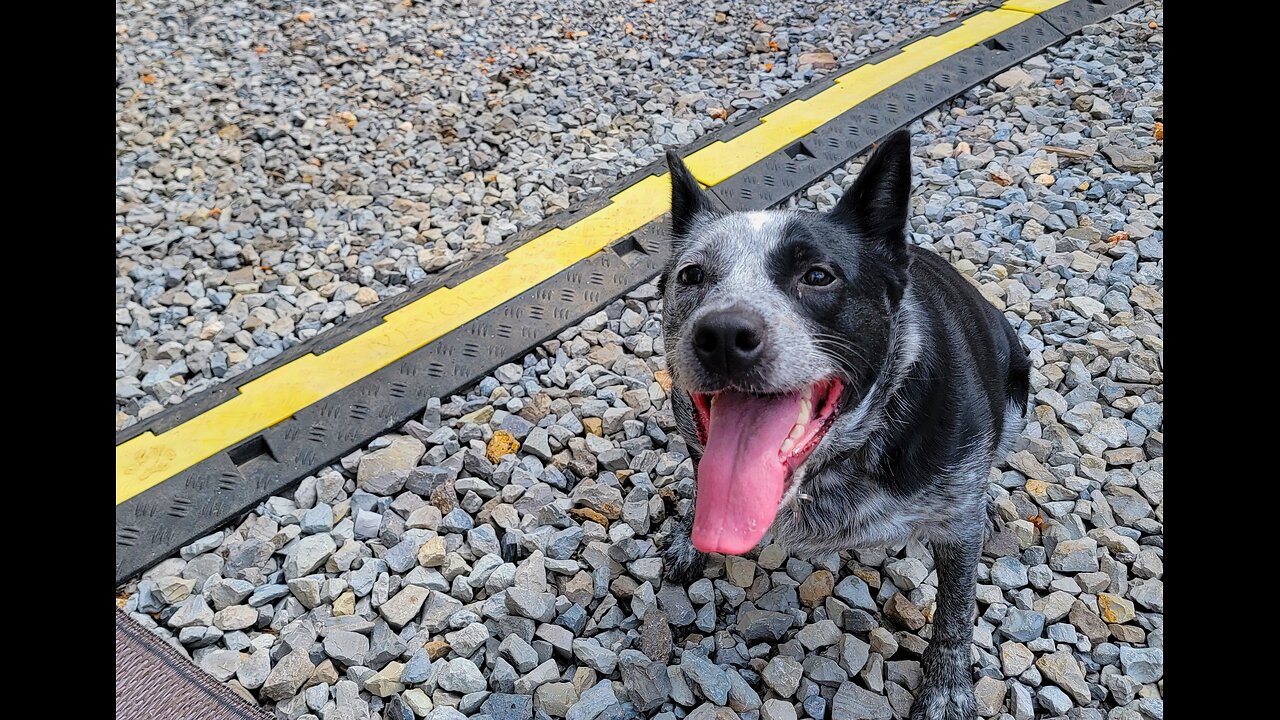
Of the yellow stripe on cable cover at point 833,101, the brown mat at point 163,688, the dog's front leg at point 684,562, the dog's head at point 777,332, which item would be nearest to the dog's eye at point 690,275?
the dog's head at point 777,332

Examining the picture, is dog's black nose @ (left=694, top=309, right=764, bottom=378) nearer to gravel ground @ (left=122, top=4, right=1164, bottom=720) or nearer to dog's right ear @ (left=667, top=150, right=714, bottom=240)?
dog's right ear @ (left=667, top=150, right=714, bottom=240)

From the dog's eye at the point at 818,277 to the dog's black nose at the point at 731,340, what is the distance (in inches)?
Answer: 10.5

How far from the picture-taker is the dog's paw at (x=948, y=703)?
227 cm

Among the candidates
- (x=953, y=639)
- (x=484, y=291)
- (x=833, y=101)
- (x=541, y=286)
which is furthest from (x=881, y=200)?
(x=833, y=101)

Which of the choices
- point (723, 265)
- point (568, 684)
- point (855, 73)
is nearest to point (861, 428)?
point (723, 265)

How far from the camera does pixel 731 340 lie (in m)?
1.94

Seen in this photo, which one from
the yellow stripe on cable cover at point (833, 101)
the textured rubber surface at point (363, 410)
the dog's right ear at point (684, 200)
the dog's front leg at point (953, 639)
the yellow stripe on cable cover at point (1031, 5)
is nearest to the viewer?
the dog's front leg at point (953, 639)

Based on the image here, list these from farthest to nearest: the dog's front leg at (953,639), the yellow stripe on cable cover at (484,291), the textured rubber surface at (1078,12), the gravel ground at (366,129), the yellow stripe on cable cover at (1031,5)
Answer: the yellow stripe on cable cover at (1031,5) → the textured rubber surface at (1078,12) → the gravel ground at (366,129) → the yellow stripe on cable cover at (484,291) → the dog's front leg at (953,639)

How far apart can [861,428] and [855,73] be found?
3.26m

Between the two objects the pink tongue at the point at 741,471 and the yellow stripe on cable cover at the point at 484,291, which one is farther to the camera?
the yellow stripe on cable cover at the point at 484,291

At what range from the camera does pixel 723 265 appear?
2.25 metres

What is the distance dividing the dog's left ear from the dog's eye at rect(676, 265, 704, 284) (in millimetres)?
378

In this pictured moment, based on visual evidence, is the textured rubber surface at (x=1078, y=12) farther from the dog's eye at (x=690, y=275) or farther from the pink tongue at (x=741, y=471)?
the pink tongue at (x=741, y=471)

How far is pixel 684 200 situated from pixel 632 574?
3.74 ft
